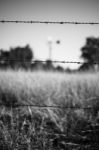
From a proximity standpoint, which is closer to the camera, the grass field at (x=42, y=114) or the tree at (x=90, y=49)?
the grass field at (x=42, y=114)

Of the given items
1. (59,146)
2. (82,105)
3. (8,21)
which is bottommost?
(59,146)

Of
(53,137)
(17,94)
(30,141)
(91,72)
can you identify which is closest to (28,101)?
(17,94)

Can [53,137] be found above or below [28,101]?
below

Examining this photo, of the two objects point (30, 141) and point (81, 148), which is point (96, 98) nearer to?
point (81, 148)

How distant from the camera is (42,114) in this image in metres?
2.33

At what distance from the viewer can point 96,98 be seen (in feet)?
8.71

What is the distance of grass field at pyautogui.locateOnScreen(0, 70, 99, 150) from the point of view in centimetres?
171

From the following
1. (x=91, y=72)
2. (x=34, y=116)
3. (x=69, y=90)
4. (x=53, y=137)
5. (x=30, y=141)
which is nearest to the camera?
(x=30, y=141)

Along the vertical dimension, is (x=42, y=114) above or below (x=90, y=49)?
below

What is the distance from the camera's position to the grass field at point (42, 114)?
5.61 ft

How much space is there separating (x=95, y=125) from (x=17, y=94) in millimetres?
1319

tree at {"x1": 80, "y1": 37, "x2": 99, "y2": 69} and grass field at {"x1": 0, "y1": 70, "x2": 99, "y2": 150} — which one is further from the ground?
tree at {"x1": 80, "y1": 37, "x2": 99, "y2": 69}

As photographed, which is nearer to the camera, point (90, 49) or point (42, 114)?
point (42, 114)

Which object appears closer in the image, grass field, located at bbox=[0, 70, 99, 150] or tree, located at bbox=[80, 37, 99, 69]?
grass field, located at bbox=[0, 70, 99, 150]
